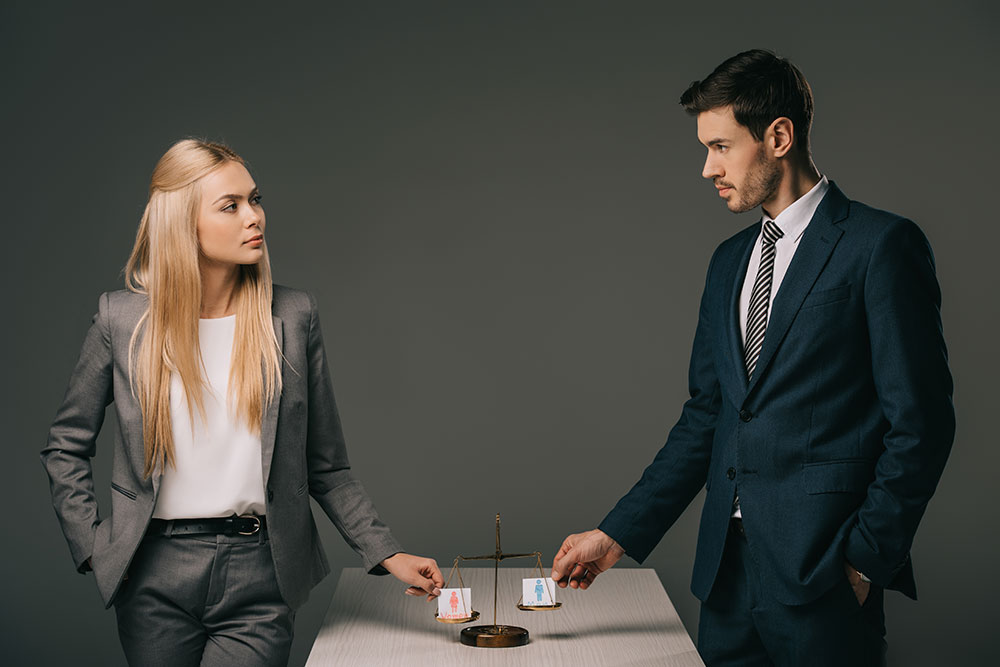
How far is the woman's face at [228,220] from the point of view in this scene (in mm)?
2473

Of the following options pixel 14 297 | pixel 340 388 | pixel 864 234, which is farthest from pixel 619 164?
pixel 14 297

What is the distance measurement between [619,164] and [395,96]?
864mm

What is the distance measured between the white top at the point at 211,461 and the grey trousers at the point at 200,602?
2.8 inches

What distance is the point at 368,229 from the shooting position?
4.15 meters

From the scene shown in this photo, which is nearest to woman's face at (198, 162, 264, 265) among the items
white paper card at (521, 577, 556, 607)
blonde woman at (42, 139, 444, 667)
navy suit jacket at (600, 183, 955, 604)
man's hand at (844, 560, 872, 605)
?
blonde woman at (42, 139, 444, 667)

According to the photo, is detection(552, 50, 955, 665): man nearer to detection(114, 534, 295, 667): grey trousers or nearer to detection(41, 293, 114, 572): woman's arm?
detection(114, 534, 295, 667): grey trousers

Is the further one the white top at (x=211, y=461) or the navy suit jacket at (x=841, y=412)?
→ the white top at (x=211, y=461)

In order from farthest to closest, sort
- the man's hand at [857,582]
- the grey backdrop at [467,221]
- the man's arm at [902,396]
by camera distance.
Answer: the grey backdrop at [467,221]
the man's hand at [857,582]
the man's arm at [902,396]

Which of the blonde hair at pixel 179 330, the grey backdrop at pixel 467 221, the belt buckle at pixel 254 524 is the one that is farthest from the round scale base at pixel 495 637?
the grey backdrop at pixel 467 221

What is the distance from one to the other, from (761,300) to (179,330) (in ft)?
4.12

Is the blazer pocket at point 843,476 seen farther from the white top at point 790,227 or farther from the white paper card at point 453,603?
the white paper card at point 453,603

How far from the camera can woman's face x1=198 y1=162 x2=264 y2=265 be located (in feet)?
8.11

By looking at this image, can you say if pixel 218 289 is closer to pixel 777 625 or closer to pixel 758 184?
pixel 758 184

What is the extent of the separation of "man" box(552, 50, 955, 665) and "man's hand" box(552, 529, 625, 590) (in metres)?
0.27
